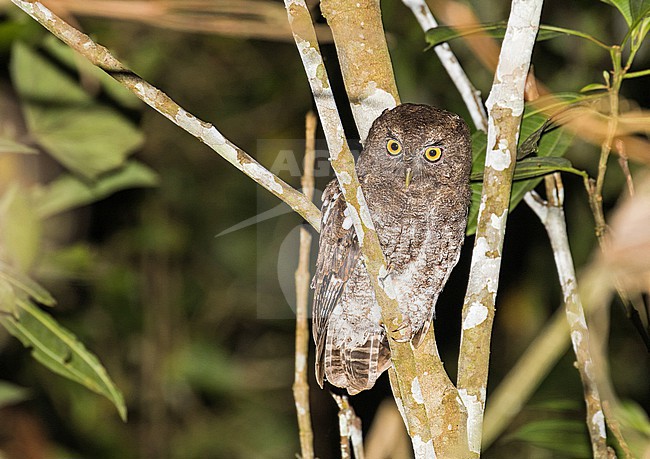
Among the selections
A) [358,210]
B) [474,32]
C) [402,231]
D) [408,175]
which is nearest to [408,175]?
[408,175]

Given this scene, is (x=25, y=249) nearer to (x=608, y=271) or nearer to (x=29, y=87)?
(x=29, y=87)

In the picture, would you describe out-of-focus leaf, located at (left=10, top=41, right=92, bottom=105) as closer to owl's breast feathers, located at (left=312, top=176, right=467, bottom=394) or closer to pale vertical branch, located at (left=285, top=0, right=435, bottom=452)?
owl's breast feathers, located at (left=312, top=176, right=467, bottom=394)

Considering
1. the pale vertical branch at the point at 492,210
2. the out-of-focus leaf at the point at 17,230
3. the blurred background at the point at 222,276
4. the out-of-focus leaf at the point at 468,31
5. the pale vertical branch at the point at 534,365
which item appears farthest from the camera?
the blurred background at the point at 222,276

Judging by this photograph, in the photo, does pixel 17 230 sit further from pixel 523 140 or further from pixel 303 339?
pixel 523 140

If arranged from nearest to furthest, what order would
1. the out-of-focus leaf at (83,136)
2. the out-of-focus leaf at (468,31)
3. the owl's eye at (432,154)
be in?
the out-of-focus leaf at (468,31) < the owl's eye at (432,154) < the out-of-focus leaf at (83,136)

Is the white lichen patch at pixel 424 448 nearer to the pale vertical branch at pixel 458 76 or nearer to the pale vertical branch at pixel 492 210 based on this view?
the pale vertical branch at pixel 492 210

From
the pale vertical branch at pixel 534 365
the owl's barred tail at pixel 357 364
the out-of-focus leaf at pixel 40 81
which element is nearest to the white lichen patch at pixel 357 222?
the pale vertical branch at pixel 534 365
